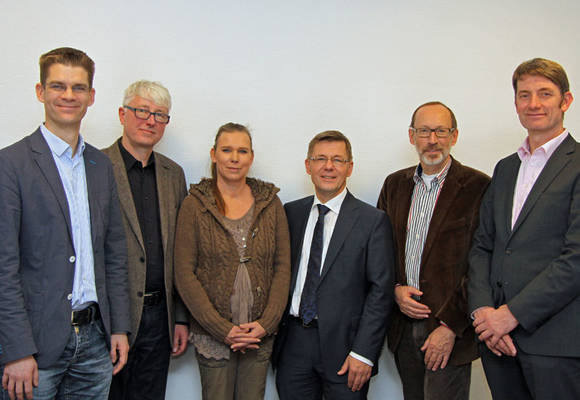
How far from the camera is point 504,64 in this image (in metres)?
2.93

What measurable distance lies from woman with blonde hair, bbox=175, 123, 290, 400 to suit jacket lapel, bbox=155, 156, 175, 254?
3.5 inches

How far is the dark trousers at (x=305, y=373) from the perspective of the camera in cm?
213

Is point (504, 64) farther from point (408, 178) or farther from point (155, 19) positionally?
point (155, 19)

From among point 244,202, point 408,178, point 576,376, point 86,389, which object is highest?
point 408,178

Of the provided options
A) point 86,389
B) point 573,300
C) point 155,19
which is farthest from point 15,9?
point 573,300

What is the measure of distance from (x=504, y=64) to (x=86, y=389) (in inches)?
119

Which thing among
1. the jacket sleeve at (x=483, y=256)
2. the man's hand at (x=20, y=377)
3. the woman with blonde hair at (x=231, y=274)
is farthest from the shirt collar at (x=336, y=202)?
the man's hand at (x=20, y=377)

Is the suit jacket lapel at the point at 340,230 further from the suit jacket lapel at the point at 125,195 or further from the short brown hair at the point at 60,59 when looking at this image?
the short brown hair at the point at 60,59

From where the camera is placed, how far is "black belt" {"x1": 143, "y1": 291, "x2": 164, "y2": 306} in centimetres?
219

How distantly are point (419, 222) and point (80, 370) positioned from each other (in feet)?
5.57

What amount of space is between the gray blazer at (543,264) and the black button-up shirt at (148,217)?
151 centimetres

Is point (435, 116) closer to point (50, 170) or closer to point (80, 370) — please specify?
point (50, 170)

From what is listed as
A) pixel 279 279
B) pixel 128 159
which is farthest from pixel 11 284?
pixel 279 279

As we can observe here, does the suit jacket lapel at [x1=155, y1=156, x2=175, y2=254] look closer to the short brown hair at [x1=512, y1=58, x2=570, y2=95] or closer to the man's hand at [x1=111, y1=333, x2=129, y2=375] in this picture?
the man's hand at [x1=111, y1=333, x2=129, y2=375]
